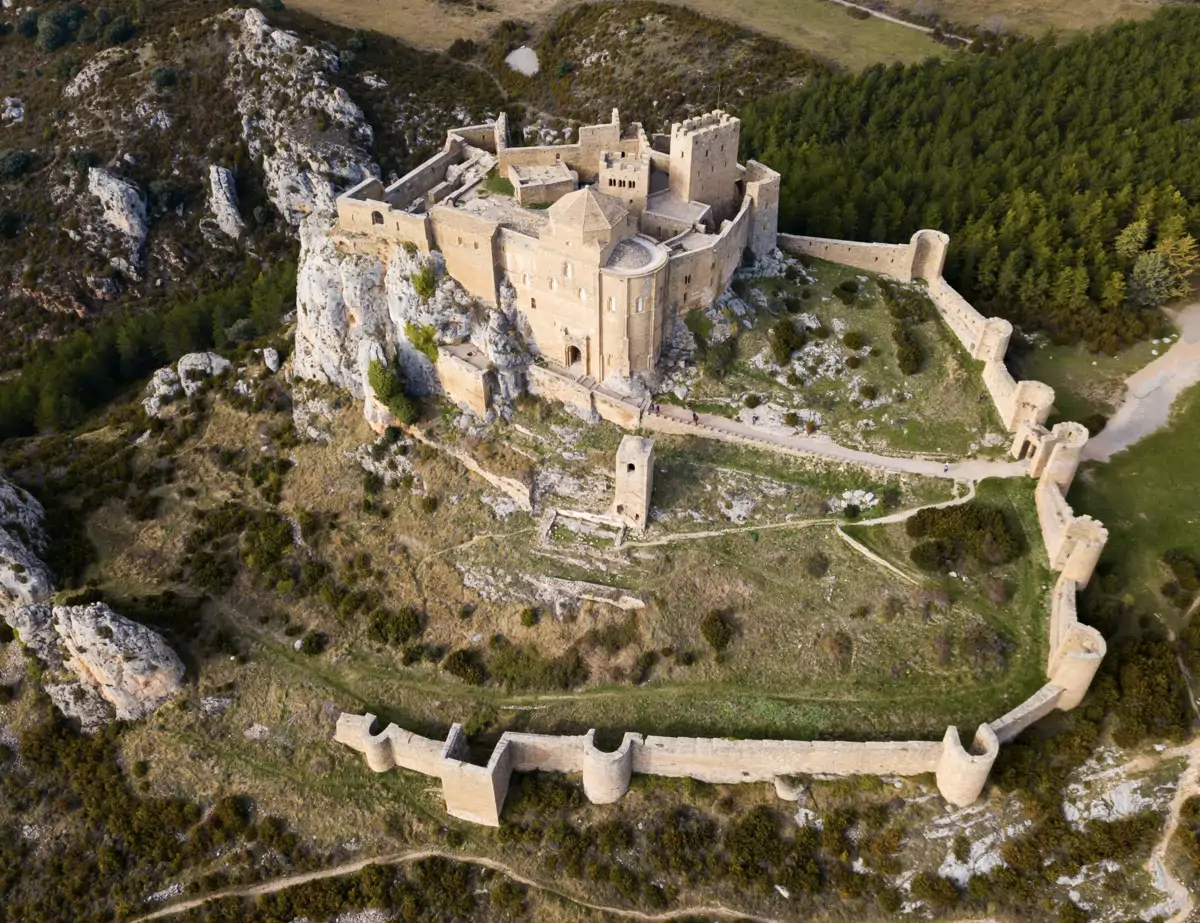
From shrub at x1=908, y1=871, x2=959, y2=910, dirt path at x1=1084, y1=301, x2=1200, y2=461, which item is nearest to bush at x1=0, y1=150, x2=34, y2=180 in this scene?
dirt path at x1=1084, y1=301, x2=1200, y2=461

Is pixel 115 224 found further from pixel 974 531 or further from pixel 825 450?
pixel 974 531

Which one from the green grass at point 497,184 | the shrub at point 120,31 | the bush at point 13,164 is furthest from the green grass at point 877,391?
the shrub at point 120,31

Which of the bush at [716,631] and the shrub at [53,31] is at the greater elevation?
the shrub at [53,31]

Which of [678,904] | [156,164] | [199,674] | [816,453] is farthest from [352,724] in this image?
[156,164]

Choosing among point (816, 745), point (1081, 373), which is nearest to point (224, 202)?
point (816, 745)

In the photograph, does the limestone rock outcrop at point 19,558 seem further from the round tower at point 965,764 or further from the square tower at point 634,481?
the round tower at point 965,764

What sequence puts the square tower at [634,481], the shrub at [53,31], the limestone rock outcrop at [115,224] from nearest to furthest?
the square tower at [634,481]
the limestone rock outcrop at [115,224]
the shrub at [53,31]
